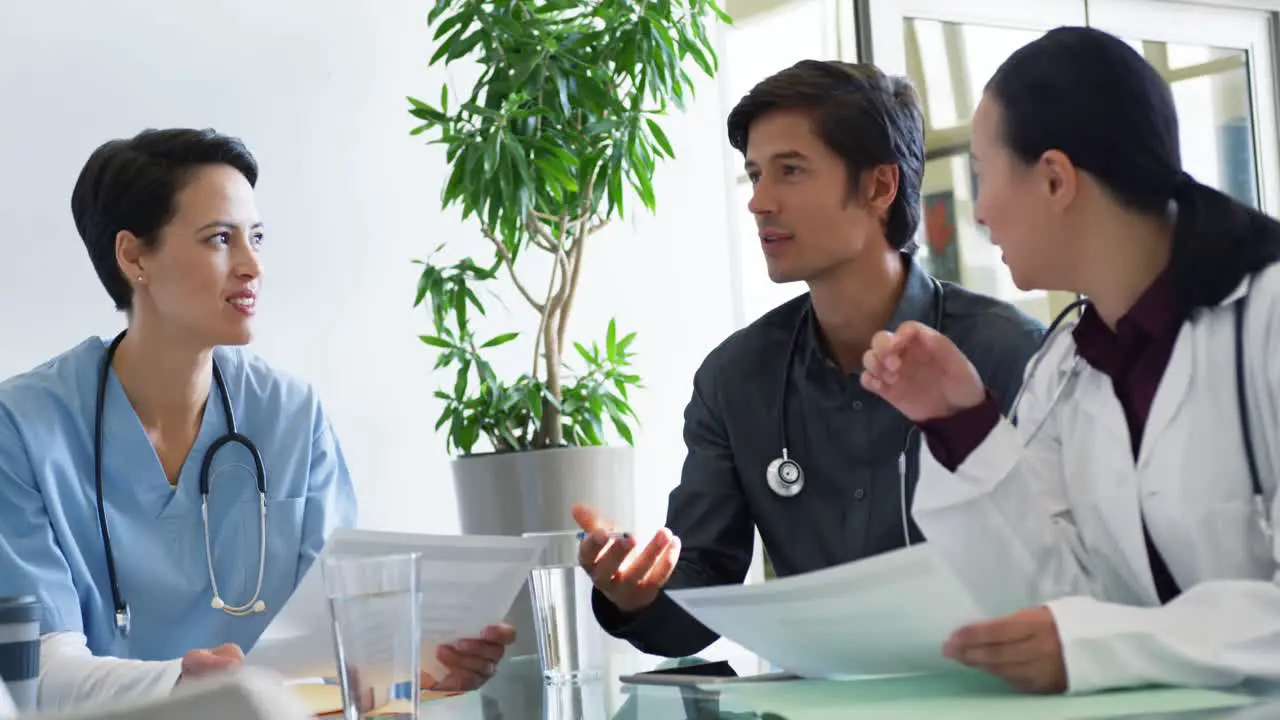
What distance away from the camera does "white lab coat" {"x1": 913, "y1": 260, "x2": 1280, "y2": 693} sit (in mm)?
1043

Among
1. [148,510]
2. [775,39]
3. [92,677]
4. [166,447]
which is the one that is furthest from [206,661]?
[775,39]

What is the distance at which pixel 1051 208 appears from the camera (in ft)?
4.70

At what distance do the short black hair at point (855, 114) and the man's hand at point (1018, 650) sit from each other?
3.77 feet

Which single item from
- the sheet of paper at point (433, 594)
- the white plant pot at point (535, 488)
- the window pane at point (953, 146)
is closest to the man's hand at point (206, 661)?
the sheet of paper at point (433, 594)

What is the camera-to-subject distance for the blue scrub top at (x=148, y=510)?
6.26 ft

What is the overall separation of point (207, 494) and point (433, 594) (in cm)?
74

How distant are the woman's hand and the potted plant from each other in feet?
4.79

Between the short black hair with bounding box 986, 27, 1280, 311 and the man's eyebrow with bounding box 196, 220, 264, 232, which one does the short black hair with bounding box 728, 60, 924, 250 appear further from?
the man's eyebrow with bounding box 196, 220, 264, 232

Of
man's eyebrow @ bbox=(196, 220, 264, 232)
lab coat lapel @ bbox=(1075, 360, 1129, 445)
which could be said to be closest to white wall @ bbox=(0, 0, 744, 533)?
man's eyebrow @ bbox=(196, 220, 264, 232)

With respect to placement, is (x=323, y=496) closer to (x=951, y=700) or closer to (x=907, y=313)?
(x=907, y=313)

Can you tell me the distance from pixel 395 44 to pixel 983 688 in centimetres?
270

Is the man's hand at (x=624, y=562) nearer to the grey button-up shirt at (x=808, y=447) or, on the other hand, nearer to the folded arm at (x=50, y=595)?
the grey button-up shirt at (x=808, y=447)

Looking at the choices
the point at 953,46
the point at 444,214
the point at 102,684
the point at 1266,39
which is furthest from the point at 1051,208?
the point at 1266,39

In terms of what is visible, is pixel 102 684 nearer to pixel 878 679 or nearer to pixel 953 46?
pixel 878 679
